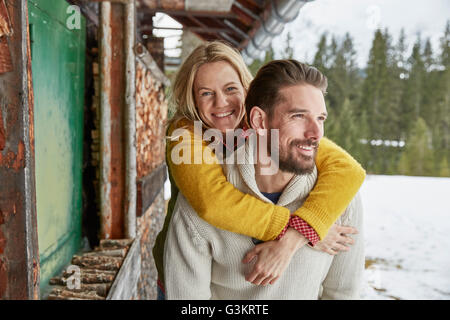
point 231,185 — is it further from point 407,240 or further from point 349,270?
point 407,240

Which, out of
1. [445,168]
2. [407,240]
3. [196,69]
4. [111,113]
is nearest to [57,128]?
[111,113]

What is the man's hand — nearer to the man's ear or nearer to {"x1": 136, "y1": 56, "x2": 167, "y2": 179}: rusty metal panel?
the man's ear

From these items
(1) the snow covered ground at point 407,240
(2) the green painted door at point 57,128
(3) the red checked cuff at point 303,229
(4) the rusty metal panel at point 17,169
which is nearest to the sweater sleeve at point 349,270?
(3) the red checked cuff at point 303,229

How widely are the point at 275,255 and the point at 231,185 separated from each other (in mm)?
135

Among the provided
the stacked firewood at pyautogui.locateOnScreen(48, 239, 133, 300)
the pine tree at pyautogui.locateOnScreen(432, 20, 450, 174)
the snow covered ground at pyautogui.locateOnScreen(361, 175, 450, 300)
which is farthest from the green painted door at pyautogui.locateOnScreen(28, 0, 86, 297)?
the pine tree at pyautogui.locateOnScreen(432, 20, 450, 174)

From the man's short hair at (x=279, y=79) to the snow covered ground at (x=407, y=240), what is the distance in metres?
3.44

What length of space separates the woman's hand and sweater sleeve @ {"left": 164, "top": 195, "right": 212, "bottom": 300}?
214 millimetres

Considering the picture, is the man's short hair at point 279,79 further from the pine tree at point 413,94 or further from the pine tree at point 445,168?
the pine tree at point 413,94

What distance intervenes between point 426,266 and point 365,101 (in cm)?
569

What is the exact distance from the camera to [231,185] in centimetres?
60

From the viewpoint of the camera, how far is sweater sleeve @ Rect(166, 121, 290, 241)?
57 cm

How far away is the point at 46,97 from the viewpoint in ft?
3.59

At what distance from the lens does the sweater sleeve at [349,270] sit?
683mm
